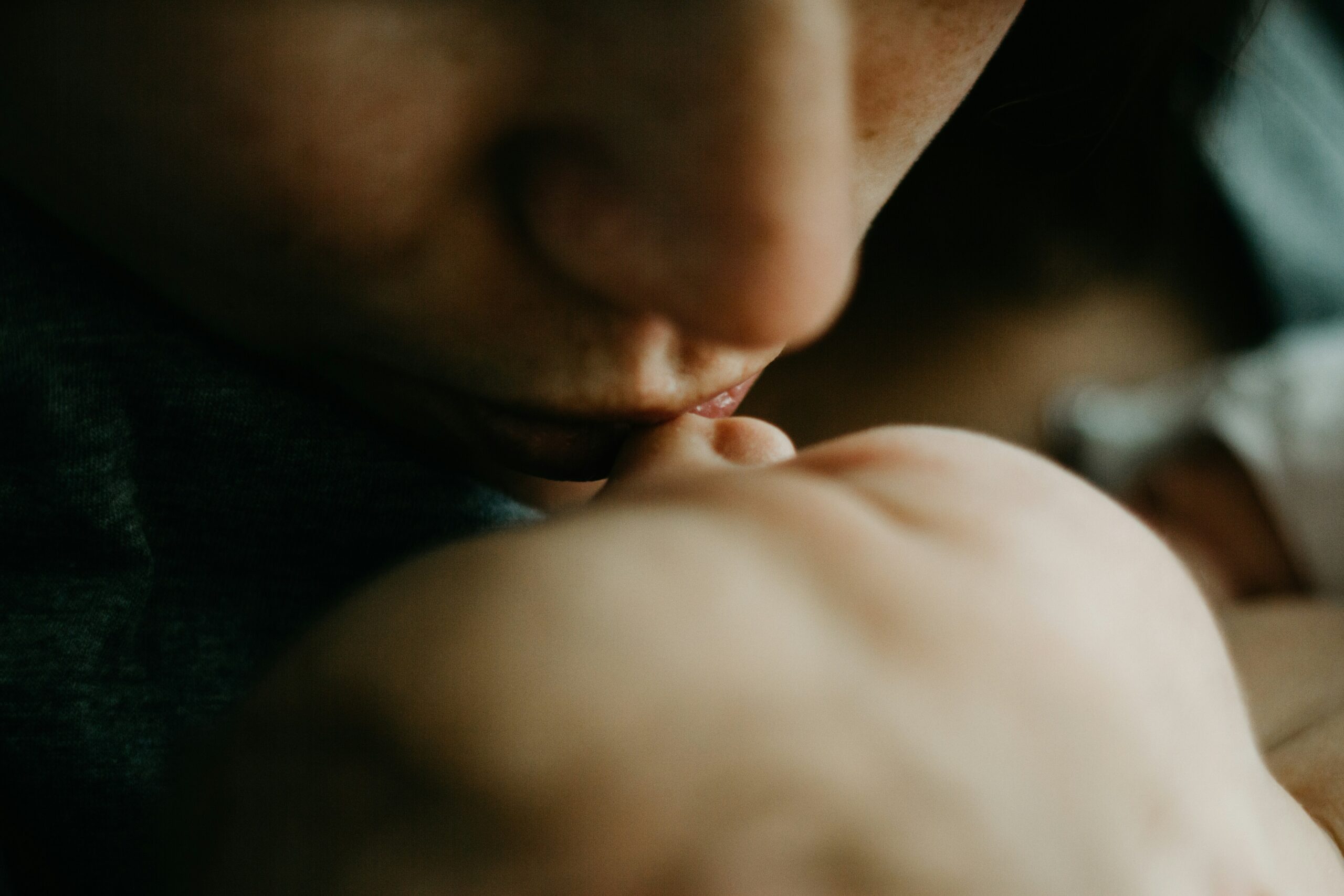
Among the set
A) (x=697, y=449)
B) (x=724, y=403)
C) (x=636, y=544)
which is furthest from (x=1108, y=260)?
(x=636, y=544)

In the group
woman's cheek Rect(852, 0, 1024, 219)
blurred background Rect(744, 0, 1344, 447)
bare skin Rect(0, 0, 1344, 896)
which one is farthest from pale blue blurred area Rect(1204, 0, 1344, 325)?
bare skin Rect(0, 0, 1344, 896)

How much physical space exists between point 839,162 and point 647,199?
0.25 feet

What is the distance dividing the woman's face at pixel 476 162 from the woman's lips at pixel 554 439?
0.11 ft

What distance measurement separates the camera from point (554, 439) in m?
0.48

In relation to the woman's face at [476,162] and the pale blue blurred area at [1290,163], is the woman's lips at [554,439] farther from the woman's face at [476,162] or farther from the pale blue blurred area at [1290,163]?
the pale blue blurred area at [1290,163]

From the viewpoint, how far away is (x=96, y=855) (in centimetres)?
49

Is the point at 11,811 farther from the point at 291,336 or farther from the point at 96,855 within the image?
the point at 291,336

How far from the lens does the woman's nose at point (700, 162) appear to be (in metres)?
0.35

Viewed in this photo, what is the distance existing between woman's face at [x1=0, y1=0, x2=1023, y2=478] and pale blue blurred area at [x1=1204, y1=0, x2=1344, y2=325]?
95 cm

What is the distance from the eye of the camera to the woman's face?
349mm

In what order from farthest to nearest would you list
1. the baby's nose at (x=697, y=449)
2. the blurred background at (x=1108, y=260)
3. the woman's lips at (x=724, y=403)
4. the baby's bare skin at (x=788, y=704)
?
the blurred background at (x=1108, y=260) < the woman's lips at (x=724, y=403) < the baby's nose at (x=697, y=449) < the baby's bare skin at (x=788, y=704)

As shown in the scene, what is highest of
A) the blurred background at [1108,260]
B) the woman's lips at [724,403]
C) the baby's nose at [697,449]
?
the baby's nose at [697,449]

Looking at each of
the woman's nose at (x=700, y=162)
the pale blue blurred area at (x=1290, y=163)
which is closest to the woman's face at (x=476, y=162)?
the woman's nose at (x=700, y=162)

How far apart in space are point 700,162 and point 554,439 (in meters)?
0.17
